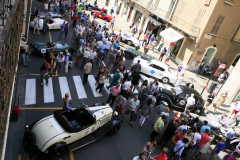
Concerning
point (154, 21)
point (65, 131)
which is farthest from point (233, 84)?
point (65, 131)

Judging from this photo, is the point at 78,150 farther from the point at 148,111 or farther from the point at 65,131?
the point at 148,111

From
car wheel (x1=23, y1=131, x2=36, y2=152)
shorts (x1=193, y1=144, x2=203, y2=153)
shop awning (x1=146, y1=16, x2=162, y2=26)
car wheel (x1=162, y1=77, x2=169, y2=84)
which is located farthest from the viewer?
shop awning (x1=146, y1=16, x2=162, y2=26)

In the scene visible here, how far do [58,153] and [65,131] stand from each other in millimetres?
782

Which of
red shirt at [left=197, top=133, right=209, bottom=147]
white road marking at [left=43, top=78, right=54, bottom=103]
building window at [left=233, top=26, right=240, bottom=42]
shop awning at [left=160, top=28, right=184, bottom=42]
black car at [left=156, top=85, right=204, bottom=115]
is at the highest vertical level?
building window at [left=233, top=26, right=240, bottom=42]

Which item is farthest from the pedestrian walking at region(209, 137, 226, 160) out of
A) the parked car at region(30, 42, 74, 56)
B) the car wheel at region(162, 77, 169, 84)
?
the parked car at region(30, 42, 74, 56)

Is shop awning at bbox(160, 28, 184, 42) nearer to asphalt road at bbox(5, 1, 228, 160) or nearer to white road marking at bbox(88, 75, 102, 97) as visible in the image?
asphalt road at bbox(5, 1, 228, 160)

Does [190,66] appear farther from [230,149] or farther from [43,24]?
[43,24]

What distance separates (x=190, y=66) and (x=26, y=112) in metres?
18.0

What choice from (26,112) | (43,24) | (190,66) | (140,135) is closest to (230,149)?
(140,135)

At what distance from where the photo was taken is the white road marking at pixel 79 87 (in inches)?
437

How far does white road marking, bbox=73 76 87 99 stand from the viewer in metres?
11.1

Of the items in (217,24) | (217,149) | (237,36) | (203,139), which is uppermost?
(217,24)

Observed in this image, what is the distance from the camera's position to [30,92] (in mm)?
10094

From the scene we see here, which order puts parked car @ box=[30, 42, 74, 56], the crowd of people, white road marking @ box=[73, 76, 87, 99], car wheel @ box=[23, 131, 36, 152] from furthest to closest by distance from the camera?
parked car @ box=[30, 42, 74, 56], white road marking @ box=[73, 76, 87, 99], the crowd of people, car wheel @ box=[23, 131, 36, 152]
